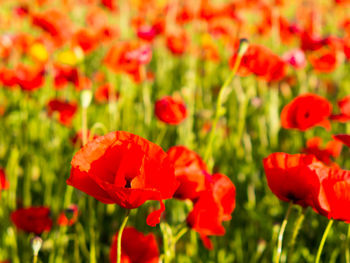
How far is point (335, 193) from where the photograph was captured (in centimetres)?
73

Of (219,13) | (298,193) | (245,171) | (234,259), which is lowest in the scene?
(234,259)

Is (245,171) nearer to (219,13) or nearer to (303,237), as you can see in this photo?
(303,237)

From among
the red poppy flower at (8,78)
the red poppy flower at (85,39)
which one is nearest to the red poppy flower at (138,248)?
the red poppy flower at (8,78)

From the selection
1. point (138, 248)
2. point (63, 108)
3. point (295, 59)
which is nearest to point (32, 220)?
point (138, 248)

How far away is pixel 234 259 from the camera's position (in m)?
1.47

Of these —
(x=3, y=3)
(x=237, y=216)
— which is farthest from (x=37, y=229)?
(x=3, y=3)

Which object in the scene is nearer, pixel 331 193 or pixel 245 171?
pixel 331 193

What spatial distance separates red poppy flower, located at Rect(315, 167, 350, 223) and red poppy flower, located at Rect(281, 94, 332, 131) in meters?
0.42

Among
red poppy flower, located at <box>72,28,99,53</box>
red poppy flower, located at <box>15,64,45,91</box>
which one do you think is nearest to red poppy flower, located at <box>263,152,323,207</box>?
red poppy flower, located at <box>15,64,45,91</box>

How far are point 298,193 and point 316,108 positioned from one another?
1.42 feet

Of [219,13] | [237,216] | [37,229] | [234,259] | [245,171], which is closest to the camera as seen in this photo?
[37,229]

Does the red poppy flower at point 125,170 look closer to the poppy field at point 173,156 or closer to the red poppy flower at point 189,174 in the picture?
the poppy field at point 173,156

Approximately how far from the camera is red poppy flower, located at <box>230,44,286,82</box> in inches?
54.0

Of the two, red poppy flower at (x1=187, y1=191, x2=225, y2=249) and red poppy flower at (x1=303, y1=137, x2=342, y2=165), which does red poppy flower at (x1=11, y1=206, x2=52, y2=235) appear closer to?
red poppy flower at (x1=187, y1=191, x2=225, y2=249)
